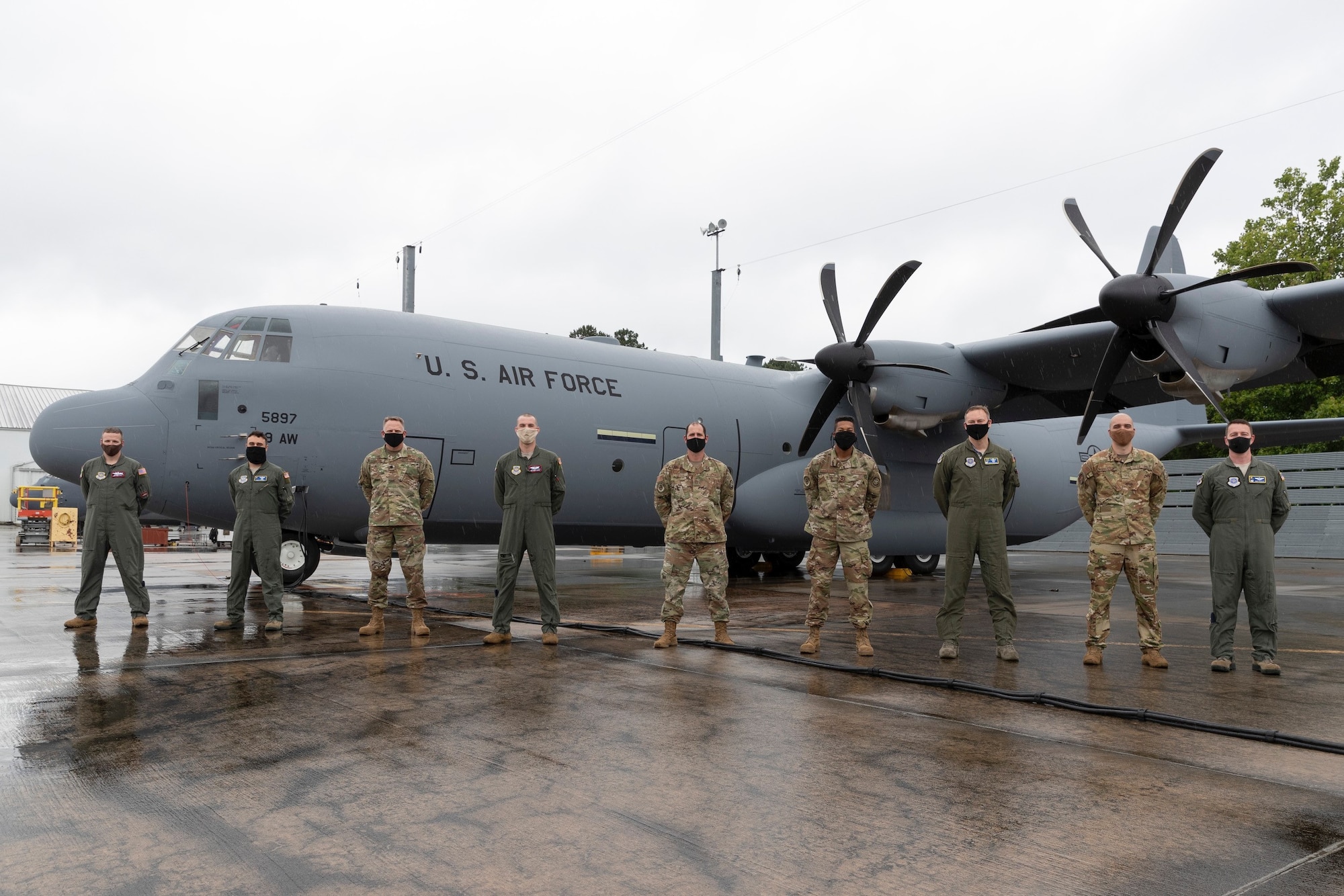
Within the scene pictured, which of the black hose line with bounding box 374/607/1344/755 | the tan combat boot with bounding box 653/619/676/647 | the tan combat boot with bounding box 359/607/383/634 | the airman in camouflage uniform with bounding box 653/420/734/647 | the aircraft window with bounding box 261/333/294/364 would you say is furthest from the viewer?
the aircraft window with bounding box 261/333/294/364

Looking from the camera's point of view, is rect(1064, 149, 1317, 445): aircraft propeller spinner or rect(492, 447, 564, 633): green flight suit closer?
rect(492, 447, 564, 633): green flight suit

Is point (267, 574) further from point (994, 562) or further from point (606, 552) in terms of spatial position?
point (606, 552)

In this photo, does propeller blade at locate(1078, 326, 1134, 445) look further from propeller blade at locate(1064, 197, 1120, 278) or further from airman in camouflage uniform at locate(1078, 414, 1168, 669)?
airman in camouflage uniform at locate(1078, 414, 1168, 669)

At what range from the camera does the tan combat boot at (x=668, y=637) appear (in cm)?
764

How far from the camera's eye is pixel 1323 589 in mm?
15164

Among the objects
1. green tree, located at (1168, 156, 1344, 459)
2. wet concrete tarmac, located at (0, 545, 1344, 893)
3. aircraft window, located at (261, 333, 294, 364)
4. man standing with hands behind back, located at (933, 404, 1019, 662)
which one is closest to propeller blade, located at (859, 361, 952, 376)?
man standing with hands behind back, located at (933, 404, 1019, 662)

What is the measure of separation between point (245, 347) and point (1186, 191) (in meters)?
10.9

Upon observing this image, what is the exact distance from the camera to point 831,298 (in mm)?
14516

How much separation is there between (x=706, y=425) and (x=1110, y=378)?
5.54 meters

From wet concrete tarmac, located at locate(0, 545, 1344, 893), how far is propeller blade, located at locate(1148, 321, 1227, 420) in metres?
3.70

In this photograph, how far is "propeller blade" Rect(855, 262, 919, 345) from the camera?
1325 cm

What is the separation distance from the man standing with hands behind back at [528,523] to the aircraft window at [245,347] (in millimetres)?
4446

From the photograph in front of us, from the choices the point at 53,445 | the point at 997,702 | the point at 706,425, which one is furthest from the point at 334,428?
the point at 997,702

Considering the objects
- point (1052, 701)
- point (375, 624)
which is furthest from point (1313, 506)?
point (375, 624)
